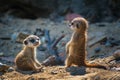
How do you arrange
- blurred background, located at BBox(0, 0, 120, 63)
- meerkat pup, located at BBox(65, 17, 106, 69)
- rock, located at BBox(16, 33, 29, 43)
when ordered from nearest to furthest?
meerkat pup, located at BBox(65, 17, 106, 69) < blurred background, located at BBox(0, 0, 120, 63) < rock, located at BBox(16, 33, 29, 43)

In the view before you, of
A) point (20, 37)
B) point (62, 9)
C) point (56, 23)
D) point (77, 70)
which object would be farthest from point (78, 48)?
point (62, 9)

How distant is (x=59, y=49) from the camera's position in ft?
35.1

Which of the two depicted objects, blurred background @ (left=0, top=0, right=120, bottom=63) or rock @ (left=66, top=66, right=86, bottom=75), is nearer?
rock @ (left=66, top=66, right=86, bottom=75)

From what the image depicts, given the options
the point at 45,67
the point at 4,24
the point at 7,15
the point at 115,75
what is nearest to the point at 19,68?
the point at 45,67

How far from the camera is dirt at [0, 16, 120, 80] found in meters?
7.16

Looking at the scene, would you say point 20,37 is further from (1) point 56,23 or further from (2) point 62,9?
(2) point 62,9

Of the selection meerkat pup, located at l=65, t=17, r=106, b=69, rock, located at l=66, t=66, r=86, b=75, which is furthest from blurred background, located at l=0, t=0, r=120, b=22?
rock, located at l=66, t=66, r=86, b=75

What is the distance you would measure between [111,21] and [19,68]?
5.41 m

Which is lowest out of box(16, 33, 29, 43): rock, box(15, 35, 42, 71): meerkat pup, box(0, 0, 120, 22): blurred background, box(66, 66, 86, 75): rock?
box(66, 66, 86, 75): rock

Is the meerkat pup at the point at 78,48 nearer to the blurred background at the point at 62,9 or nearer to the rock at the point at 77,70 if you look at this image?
the rock at the point at 77,70

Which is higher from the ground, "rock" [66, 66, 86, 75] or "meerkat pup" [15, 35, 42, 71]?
"meerkat pup" [15, 35, 42, 71]

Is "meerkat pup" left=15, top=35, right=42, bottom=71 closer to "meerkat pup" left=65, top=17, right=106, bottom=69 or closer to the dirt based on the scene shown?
the dirt

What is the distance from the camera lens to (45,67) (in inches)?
322

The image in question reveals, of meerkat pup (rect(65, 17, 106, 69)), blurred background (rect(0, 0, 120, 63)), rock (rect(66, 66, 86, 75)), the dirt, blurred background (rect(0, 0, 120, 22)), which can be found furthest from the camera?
blurred background (rect(0, 0, 120, 22))
